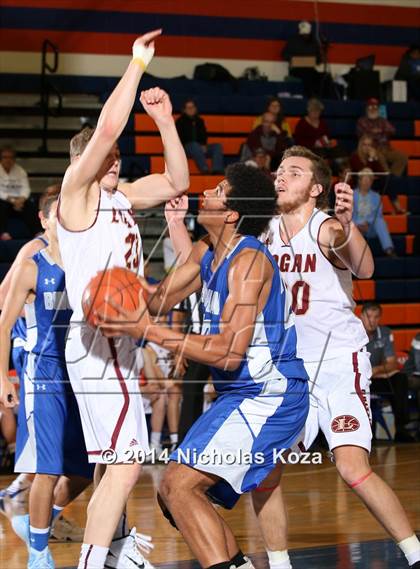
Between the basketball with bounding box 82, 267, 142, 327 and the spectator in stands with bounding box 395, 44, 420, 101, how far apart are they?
1114cm

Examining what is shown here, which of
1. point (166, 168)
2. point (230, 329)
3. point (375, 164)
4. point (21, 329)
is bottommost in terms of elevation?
point (21, 329)

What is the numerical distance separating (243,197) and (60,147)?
28.4 feet

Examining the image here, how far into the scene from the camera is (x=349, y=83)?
45.7 ft

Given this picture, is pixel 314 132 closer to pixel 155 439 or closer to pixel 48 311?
pixel 155 439

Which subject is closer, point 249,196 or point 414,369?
point 249,196

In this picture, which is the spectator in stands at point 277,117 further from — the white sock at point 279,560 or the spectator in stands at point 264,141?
the white sock at point 279,560

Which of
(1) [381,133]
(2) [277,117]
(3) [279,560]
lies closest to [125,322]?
(3) [279,560]

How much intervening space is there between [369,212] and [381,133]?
192cm

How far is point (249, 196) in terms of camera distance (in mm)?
4105

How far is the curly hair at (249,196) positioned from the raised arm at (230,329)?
0.19 m

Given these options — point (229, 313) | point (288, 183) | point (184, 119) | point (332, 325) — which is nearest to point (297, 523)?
point (332, 325)

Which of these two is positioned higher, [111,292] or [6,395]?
[111,292]

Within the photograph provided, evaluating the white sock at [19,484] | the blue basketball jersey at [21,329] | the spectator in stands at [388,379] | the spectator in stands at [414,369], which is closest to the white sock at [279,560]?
the white sock at [19,484]

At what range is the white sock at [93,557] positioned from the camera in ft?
12.7
